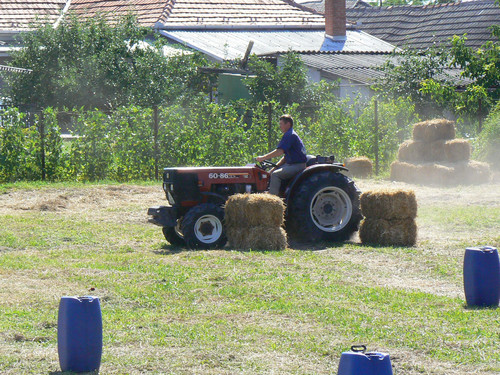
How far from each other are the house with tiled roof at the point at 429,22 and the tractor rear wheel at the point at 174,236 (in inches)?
1173

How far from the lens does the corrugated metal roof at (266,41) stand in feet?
108

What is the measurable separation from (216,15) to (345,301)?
98.5 ft

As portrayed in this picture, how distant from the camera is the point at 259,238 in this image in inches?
452

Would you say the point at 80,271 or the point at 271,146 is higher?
the point at 271,146

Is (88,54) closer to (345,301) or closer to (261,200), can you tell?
(261,200)

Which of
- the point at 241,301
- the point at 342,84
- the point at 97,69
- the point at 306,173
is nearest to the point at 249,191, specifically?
the point at 306,173

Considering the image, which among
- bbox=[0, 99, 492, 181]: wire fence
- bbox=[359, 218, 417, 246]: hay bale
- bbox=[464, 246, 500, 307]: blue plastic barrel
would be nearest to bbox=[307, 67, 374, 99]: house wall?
bbox=[0, 99, 492, 181]: wire fence

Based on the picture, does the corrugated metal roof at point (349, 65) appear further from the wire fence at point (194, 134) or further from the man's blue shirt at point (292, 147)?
the man's blue shirt at point (292, 147)

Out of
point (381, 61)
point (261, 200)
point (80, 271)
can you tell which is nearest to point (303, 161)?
point (261, 200)

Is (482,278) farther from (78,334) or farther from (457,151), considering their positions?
(457,151)

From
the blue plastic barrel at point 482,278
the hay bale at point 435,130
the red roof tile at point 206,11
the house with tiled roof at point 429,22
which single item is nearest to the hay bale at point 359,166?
the hay bale at point 435,130

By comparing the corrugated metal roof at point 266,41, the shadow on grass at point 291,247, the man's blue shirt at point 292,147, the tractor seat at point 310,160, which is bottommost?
the shadow on grass at point 291,247

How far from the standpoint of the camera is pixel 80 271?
992 cm

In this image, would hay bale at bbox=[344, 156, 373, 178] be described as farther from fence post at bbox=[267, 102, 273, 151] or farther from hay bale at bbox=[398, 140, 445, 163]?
fence post at bbox=[267, 102, 273, 151]
